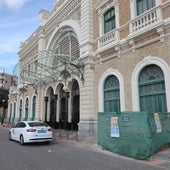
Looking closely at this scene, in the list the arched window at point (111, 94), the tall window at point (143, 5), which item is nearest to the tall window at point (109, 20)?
the tall window at point (143, 5)

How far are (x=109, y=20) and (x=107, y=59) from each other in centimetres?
302

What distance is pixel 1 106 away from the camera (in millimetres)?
49188

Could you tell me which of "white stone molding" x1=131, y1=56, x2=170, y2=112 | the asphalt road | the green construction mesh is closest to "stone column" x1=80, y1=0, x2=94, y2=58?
"white stone molding" x1=131, y1=56, x2=170, y2=112

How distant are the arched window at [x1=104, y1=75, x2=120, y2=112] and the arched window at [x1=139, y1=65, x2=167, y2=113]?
2003 millimetres

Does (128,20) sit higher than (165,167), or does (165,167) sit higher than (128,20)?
(128,20)

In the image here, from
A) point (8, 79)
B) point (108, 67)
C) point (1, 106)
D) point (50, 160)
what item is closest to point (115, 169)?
point (50, 160)

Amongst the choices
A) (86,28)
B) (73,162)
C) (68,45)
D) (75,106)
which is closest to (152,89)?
(73,162)

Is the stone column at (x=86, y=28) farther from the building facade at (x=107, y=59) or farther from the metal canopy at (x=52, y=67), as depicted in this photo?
the metal canopy at (x=52, y=67)

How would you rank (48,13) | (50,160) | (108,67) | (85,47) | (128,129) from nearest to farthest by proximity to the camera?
(50,160) < (128,129) < (108,67) < (85,47) < (48,13)

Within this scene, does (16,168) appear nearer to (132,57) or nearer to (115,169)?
(115,169)

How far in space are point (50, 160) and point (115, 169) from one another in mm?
2652

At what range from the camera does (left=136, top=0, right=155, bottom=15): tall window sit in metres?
11.3

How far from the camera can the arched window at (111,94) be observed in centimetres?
1300

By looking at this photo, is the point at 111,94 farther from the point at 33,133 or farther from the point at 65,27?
the point at 65,27
